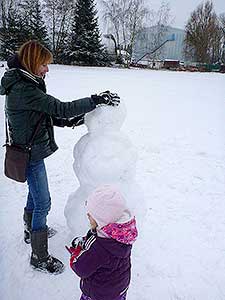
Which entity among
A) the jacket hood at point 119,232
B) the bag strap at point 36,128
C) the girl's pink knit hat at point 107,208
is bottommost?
the jacket hood at point 119,232

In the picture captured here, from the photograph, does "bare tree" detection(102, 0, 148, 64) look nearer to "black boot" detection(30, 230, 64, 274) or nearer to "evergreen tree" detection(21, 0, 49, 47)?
"evergreen tree" detection(21, 0, 49, 47)

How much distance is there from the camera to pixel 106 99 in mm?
2203

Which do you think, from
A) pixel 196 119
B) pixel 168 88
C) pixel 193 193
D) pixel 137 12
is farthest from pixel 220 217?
pixel 137 12

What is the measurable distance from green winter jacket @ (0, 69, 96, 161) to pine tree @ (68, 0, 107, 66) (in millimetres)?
22602

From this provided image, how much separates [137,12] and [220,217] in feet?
86.2

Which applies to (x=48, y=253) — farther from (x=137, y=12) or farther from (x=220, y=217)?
(x=137, y=12)

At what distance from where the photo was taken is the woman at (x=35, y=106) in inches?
81.7

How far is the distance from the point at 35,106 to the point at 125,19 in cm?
2765

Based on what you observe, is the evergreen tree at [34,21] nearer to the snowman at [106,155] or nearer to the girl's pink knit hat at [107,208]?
the snowman at [106,155]

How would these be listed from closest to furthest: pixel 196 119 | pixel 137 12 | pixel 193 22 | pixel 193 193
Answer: pixel 193 193 → pixel 196 119 → pixel 137 12 → pixel 193 22

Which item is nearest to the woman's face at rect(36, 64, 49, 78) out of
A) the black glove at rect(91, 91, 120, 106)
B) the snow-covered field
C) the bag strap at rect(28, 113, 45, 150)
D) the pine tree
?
the bag strap at rect(28, 113, 45, 150)

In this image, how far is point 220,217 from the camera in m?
3.46

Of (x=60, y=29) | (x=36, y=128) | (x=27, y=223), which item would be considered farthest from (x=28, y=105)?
(x=60, y=29)

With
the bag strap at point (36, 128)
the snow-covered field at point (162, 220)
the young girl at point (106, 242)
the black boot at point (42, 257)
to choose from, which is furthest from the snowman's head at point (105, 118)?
the snow-covered field at point (162, 220)
